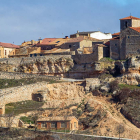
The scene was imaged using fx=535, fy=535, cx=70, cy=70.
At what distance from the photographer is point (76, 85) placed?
58656mm

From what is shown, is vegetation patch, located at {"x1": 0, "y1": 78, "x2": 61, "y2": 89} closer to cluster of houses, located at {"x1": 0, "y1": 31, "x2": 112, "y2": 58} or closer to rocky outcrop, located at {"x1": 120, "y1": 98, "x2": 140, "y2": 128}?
cluster of houses, located at {"x1": 0, "y1": 31, "x2": 112, "y2": 58}

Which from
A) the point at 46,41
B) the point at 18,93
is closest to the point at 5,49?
the point at 46,41

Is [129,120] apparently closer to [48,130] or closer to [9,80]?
[48,130]

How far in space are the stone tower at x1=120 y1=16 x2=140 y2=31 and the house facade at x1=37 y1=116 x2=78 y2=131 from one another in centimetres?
1962

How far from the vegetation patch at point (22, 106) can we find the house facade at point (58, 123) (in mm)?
→ 3905

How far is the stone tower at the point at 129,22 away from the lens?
6316cm

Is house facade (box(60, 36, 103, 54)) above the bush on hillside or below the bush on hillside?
above

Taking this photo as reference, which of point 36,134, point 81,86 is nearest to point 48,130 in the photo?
point 36,134

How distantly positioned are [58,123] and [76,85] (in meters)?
12.8

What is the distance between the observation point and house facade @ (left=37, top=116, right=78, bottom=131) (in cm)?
4600

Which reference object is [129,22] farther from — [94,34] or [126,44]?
[94,34]

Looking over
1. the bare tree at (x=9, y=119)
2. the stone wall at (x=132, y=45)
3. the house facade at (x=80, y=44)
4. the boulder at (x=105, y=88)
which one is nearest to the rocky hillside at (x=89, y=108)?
the boulder at (x=105, y=88)

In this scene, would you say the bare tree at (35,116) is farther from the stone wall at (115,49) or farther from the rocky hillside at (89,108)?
the stone wall at (115,49)

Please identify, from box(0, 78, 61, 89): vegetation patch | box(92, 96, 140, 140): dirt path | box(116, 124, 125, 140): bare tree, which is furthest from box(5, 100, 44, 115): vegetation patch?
box(116, 124, 125, 140): bare tree
